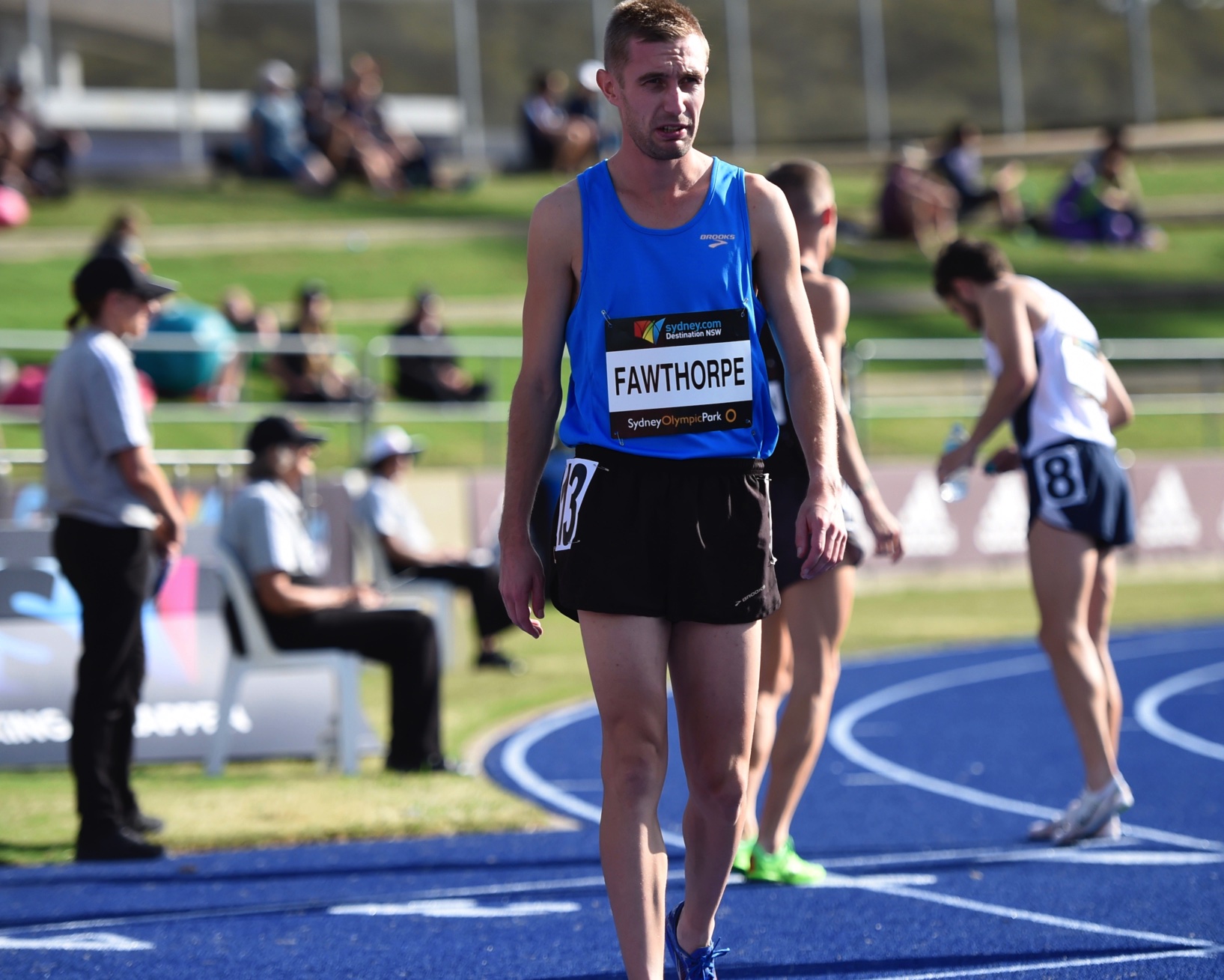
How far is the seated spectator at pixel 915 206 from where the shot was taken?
25.6 m

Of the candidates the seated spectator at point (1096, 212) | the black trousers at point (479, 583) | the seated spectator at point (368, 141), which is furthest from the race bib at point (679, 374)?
the seated spectator at point (1096, 212)

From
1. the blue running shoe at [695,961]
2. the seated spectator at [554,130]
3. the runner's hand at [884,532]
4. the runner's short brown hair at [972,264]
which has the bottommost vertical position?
the blue running shoe at [695,961]

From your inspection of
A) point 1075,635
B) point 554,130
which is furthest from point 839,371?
point 554,130

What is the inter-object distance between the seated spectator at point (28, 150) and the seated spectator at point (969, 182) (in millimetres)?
13090

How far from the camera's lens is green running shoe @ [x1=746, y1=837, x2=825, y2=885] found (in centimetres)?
578

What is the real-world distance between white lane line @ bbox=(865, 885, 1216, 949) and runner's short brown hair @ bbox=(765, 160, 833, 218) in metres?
2.21

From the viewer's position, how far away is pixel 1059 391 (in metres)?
6.47

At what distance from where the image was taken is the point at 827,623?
18.6 feet

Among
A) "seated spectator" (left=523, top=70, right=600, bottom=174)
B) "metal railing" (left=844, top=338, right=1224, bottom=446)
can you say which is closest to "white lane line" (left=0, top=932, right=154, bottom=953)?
"metal railing" (left=844, top=338, right=1224, bottom=446)

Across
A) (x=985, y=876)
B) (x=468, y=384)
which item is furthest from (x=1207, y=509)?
(x=985, y=876)

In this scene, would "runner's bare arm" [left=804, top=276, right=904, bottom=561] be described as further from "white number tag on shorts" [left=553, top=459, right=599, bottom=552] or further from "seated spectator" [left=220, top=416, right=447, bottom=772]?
"seated spectator" [left=220, top=416, right=447, bottom=772]

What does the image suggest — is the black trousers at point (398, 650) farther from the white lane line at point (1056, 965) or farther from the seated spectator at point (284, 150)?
the seated spectator at point (284, 150)

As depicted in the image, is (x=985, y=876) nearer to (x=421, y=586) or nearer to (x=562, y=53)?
(x=421, y=586)

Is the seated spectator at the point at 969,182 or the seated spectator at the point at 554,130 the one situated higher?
the seated spectator at the point at 554,130
